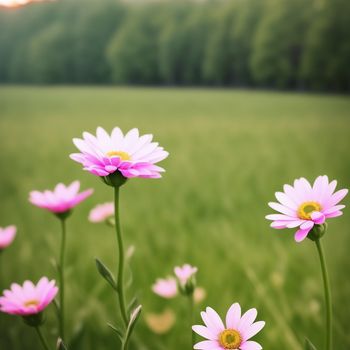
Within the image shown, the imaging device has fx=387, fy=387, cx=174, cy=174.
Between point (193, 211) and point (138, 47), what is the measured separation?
2.19 ft

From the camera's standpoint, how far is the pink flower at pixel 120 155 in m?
0.21

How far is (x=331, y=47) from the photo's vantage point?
2.81ft

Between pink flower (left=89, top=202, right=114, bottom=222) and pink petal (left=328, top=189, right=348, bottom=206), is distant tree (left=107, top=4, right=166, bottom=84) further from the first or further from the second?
pink petal (left=328, top=189, right=348, bottom=206)

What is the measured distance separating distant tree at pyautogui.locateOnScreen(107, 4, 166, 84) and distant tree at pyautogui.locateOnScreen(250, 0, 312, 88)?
1.20 ft

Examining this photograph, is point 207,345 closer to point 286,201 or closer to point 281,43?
point 286,201

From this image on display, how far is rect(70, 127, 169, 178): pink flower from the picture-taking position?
211 millimetres

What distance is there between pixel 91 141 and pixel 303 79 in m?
0.85

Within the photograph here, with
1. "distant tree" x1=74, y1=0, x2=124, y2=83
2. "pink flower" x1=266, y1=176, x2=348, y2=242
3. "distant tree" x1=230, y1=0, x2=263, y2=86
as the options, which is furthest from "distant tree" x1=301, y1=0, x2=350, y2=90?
"pink flower" x1=266, y1=176, x2=348, y2=242

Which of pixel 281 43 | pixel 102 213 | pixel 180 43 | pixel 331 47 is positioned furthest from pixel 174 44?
pixel 102 213

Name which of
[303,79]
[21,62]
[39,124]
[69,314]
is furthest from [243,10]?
[69,314]

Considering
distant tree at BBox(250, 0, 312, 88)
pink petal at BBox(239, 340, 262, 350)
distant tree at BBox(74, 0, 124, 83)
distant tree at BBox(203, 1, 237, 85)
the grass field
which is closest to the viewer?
pink petal at BBox(239, 340, 262, 350)

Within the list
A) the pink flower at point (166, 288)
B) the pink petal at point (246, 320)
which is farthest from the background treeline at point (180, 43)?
the pink petal at point (246, 320)

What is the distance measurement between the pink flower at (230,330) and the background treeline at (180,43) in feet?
2.57

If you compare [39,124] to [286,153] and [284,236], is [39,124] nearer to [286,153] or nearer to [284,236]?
[286,153]
